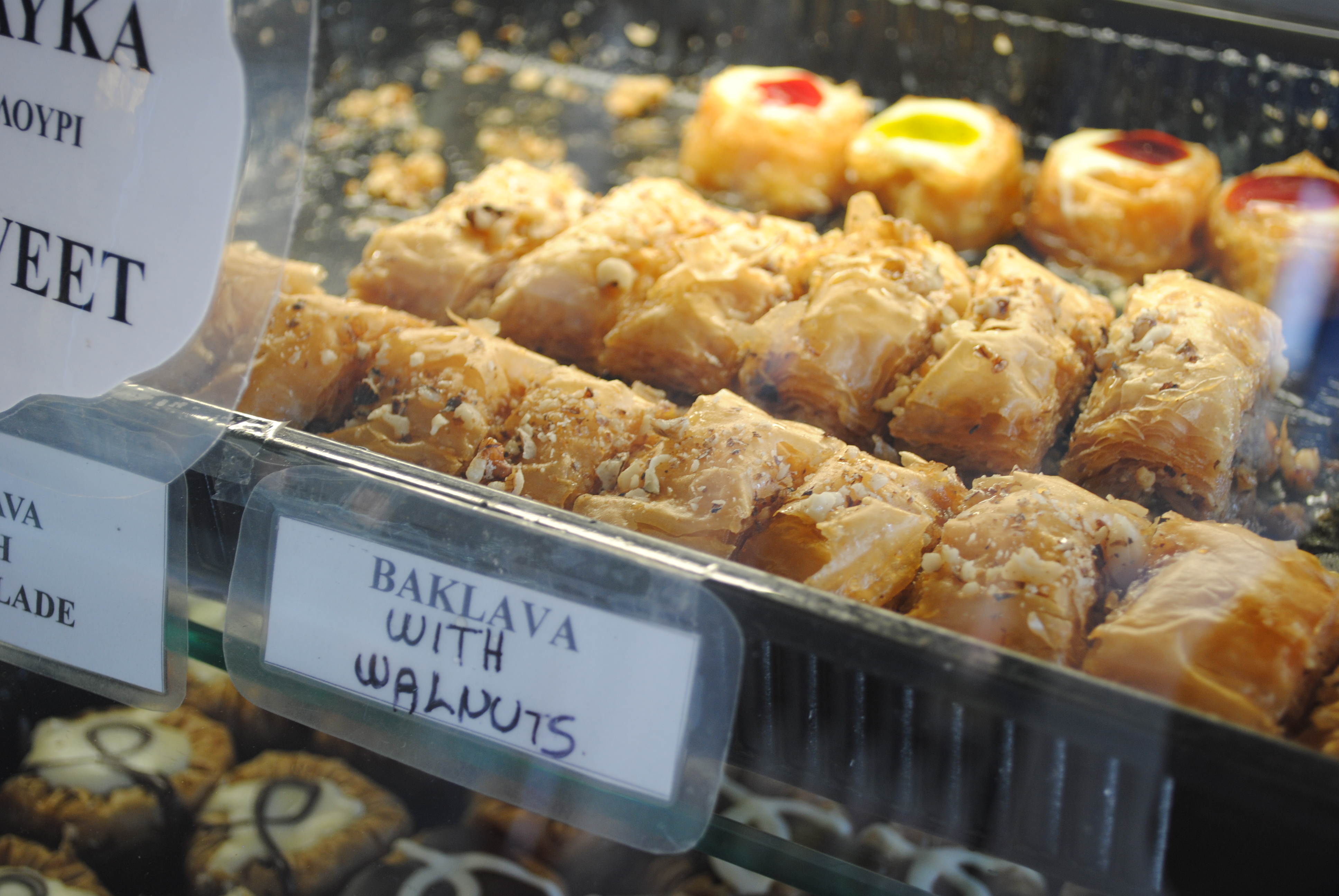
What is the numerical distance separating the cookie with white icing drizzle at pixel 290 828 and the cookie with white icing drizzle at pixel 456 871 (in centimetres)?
3

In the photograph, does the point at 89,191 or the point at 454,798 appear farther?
the point at 454,798

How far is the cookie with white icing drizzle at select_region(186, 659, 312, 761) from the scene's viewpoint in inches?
67.1

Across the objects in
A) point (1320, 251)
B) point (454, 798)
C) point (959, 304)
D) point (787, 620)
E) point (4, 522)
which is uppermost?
point (1320, 251)

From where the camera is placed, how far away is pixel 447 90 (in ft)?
10.0

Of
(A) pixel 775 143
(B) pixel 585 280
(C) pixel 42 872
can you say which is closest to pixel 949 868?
(B) pixel 585 280

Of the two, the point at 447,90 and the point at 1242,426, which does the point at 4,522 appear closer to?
the point at 1242,426

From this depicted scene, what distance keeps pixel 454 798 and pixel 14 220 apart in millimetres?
1070

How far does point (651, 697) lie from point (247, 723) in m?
1.06

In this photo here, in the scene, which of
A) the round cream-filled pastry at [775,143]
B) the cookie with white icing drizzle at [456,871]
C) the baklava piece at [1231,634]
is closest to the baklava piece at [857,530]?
the baklava piece at [1231,634]

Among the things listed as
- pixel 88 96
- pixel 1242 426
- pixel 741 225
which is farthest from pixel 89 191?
pixel 1242 426

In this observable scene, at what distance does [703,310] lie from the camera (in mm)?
1718

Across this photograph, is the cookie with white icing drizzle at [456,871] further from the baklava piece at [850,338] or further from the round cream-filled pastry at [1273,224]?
the round cream-filled pastry at [1273,224]

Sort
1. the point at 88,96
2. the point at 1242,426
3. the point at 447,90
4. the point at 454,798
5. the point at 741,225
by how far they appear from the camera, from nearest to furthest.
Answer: the point at 88,96, the point at 1242,426, the point at 454,798, the point at 741,225, the point at 447,90

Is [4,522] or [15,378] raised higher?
[15,378]
